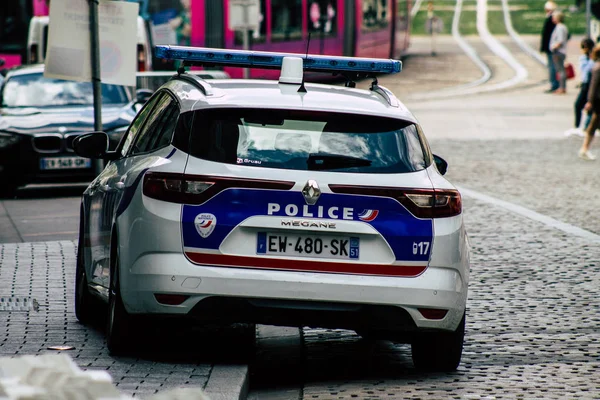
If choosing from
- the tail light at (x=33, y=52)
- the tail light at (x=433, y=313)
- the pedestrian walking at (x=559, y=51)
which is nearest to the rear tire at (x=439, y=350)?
the tail light at (x=433, y=313)

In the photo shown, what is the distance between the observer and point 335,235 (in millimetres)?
6680

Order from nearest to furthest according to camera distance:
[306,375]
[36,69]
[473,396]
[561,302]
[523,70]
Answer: [473,396] < [306,375] < [561,302] < [36,69] < [523,70]

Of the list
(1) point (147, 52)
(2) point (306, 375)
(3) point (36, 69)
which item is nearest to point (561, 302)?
(2) point (306, 375)

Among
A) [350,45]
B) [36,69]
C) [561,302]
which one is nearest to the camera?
[561,302]

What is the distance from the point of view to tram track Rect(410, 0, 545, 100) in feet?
133

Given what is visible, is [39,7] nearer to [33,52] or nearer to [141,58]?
[33,52]

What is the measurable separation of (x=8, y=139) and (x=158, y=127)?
10310 mm

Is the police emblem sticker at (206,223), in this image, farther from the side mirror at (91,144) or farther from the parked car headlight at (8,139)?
the parked car headlight at (8,139)

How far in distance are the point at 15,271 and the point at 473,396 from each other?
15.5 feet

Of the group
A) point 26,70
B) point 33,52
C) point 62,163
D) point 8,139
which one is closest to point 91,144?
point 62,163

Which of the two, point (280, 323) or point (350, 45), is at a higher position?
point (280, 323)

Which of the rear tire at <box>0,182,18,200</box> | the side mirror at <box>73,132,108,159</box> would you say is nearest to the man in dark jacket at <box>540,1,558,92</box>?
the rear tire at <box>0,182,18,200</box>

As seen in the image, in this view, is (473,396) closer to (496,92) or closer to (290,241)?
(290,241)

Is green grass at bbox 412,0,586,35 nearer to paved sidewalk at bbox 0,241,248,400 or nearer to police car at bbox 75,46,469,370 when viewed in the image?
paved sidewalk at bbox 0,241,248,400
